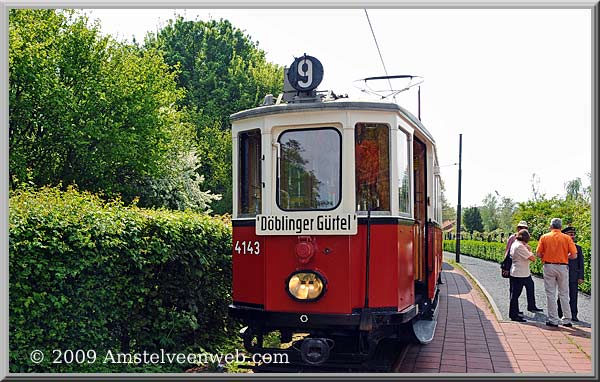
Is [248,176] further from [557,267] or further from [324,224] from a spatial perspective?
[557,267]

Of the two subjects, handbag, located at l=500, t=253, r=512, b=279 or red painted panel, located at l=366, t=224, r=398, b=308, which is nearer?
red painted panel, located at l=366, t=224, r=398, b=308

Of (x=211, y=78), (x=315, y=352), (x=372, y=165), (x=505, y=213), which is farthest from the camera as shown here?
(x=505, y=213)

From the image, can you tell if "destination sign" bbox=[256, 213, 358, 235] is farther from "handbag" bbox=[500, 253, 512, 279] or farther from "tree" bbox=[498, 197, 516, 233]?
"tree" bbox=[498, 197, 516, 233]

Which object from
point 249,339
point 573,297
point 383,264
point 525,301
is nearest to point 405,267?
point 383,264

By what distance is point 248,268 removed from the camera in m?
6.50

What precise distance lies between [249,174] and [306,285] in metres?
1.40

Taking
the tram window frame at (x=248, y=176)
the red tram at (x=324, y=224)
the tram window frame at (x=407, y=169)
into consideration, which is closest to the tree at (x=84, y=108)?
the tram window frame at (x=248, y=176)

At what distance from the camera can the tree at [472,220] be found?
56062 millimetres

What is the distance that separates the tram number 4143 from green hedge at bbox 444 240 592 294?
327 inches

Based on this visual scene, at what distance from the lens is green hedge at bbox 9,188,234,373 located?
217 inches

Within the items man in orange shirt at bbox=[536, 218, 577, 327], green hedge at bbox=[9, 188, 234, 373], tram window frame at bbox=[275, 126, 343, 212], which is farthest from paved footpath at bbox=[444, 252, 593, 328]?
green hedge at bbox=[9, 188, 234, 373]

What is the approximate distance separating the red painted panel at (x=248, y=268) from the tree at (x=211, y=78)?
65.6ft

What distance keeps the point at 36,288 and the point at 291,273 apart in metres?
2.37

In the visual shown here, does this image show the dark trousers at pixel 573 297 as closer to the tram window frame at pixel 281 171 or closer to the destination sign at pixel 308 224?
the destination sign at pixel 308 224
